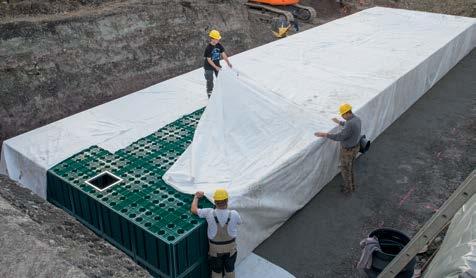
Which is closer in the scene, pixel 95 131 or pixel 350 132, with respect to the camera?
pixel 350 132

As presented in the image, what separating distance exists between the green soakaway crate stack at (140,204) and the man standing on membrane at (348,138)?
2213 millimetres

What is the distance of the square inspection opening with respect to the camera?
545cm

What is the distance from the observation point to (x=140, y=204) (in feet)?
16.5

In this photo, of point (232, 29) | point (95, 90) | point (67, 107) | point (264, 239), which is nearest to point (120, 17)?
point (95, 90)

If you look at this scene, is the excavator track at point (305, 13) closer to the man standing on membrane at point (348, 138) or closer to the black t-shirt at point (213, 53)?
the black t-shirt at point (213, 53)

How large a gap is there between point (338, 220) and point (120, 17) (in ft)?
22.3

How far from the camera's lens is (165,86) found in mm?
8242

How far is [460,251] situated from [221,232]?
225 cm

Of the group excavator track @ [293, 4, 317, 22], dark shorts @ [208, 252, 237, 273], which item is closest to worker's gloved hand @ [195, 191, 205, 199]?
dark shorts @ [208, 252, 237, 273]

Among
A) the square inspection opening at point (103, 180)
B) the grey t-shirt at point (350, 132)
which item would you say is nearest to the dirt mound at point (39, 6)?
the square inspection opening at point (103, 180)

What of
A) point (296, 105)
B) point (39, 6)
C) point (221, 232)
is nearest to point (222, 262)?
point (221, 232)

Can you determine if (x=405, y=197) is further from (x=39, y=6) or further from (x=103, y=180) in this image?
(x=39, y=6)

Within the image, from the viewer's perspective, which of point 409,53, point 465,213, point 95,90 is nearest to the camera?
point 465,213

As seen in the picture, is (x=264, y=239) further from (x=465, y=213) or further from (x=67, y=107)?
(x=67, y=107)
